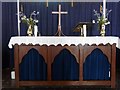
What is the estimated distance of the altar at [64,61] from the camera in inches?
191

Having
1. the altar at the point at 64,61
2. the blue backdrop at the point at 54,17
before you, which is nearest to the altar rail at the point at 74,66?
the altar at the point at 64,61

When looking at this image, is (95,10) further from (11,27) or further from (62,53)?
(62,53)

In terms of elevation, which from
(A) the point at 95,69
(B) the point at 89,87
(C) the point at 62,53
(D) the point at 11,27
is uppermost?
(D) the point at 11,27

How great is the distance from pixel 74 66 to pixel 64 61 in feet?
0.69

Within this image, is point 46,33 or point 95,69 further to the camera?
point 46,33

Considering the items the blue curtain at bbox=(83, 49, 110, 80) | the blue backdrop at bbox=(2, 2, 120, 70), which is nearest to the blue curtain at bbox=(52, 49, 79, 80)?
the blue curtain at bbox=(83, 49, 110, 80)

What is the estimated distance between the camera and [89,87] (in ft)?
16.1

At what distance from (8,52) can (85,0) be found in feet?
8.84

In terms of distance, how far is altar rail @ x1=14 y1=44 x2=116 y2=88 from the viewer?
16.1 ft

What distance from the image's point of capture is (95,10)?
24.8 ft

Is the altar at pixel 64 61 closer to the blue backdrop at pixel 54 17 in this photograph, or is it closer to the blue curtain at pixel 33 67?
the blue curtain at pixel 33 67

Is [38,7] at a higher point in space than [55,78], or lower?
higher

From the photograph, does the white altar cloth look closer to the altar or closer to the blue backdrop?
the altar

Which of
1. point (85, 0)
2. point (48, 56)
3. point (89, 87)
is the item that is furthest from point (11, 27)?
point (89, 87)
